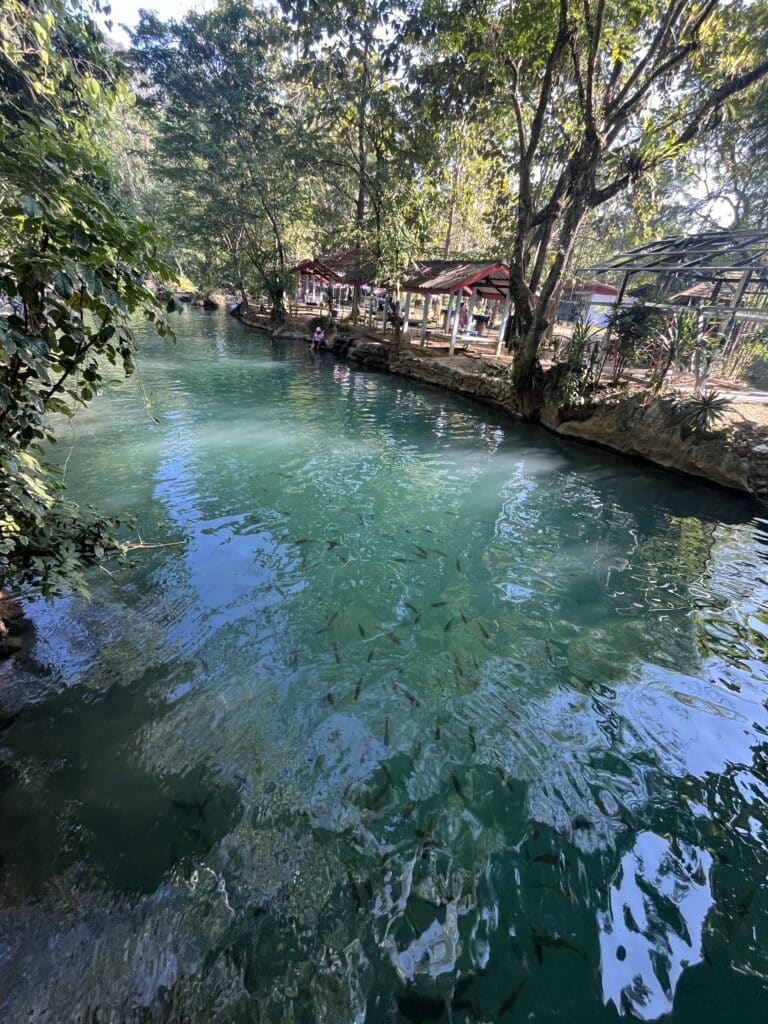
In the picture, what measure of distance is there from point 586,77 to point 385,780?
17426mm

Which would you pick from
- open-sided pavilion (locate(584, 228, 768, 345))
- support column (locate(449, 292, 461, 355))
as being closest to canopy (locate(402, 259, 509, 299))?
support column (locate(449, 292, 461, 355))

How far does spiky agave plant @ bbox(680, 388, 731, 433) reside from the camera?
10.8m

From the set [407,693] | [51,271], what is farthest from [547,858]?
[51,271]

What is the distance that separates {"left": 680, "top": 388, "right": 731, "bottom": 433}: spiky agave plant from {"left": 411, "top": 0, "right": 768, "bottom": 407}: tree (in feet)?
15.3

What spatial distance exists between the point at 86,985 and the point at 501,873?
2.54 m

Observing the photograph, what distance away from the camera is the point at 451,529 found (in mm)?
8086

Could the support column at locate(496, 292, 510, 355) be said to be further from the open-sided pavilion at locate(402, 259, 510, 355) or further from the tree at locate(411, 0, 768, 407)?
the tree at locate(411, 0, 768, 407)

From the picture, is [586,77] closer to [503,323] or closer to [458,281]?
[458,281]

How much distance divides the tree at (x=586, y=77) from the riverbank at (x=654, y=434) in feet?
5.33

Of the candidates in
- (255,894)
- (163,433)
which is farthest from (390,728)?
(163,433)

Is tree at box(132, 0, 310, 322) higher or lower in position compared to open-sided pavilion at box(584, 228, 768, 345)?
higher

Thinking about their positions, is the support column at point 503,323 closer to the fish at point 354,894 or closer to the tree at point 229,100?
the tree at point 229,100

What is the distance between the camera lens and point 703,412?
1086cm

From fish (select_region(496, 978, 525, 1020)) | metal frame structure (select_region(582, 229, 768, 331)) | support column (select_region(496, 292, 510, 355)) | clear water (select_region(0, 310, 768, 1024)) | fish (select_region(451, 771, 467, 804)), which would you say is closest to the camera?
fish (select_region(496, 978, 525, 1020))
